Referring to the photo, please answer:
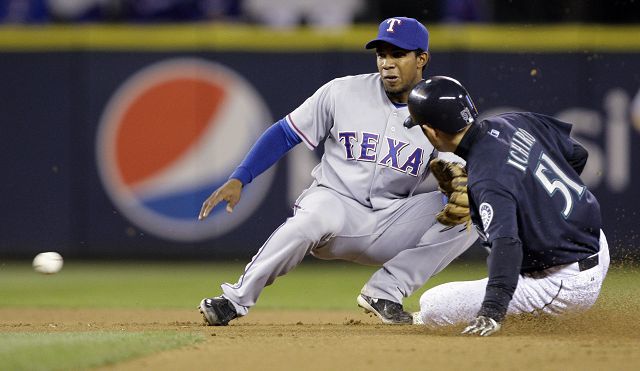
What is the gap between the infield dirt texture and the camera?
3.77m

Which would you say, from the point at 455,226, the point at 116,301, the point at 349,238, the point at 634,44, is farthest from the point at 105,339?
the point at 634,44

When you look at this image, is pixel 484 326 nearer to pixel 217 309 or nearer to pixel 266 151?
pixel 217 309

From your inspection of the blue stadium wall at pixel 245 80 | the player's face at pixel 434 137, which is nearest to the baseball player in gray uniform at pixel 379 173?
the player's face at pixel 434 137

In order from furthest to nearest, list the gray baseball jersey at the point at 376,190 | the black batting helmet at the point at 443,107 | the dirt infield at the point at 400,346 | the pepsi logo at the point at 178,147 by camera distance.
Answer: the pepsi logo at the point at 178,147
the gray baseball jersey at the point at 376,190
the black batting helmet at the point at 443,107
the dirt infield at the point at 400,346

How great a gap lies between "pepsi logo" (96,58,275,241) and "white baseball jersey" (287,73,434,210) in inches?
174

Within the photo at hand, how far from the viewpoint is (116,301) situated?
7680mm

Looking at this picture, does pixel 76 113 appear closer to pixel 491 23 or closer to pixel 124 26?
pixel 124 26

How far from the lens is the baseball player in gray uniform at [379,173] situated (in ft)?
17.9

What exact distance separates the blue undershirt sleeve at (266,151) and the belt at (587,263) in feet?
5.76

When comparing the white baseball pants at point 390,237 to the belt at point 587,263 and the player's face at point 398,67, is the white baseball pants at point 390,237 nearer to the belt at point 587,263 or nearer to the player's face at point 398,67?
the player's face at point 398,67

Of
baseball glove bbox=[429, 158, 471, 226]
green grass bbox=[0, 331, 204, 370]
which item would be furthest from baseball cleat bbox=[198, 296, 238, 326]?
baseball glove bbox=[429, 158, 471, 226]

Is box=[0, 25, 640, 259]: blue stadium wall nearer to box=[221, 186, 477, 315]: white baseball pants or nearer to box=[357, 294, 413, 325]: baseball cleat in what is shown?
box=[221, 186, 477, 315]: white baseball pants

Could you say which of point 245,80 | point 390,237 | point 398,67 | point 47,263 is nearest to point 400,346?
point 390,237

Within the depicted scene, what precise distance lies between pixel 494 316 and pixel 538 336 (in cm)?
41
